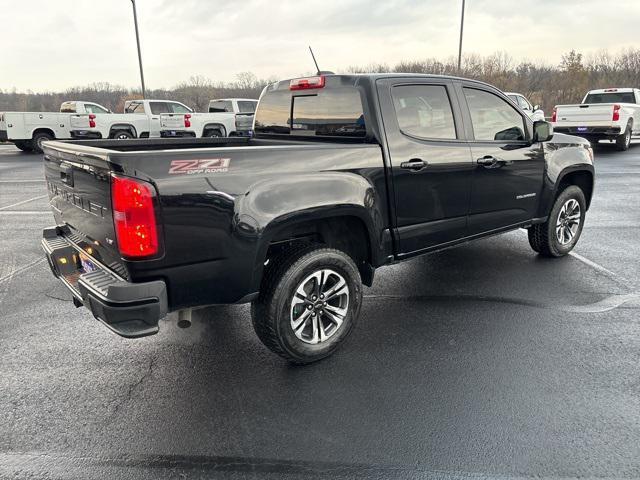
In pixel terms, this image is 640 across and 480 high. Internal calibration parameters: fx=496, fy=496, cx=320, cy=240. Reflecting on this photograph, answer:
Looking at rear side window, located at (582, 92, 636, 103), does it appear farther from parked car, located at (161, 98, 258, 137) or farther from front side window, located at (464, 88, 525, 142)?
front side window, located at (464, 88, 525, 142)

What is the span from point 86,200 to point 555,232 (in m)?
4.70

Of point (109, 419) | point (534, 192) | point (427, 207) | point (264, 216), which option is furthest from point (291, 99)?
point (109, 419)

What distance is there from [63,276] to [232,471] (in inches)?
75.6

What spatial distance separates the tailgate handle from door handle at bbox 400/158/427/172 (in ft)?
7.44

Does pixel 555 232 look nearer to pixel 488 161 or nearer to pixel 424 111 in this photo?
pixel 488 161

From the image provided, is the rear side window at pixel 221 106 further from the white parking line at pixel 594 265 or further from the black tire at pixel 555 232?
the white parking line at pixel 594 265

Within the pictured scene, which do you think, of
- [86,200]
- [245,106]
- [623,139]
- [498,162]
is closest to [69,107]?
[245,106]

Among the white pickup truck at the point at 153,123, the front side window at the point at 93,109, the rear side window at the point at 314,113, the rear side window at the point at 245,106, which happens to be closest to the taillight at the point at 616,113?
the rear side window at the point at 245,106

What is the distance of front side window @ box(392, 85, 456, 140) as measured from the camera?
3.83 meters

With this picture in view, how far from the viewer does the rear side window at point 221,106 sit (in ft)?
67.7

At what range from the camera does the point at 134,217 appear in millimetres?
2559

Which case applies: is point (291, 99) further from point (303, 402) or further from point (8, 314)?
point (8, 314)

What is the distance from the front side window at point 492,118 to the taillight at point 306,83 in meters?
1.31

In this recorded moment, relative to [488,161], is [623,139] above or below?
below
